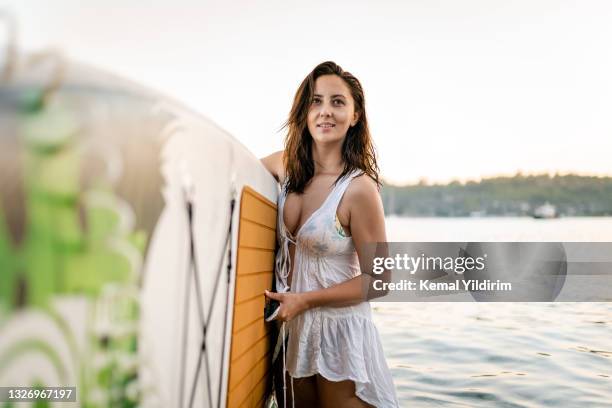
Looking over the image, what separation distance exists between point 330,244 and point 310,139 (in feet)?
1.94

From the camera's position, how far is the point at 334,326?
2.78 m

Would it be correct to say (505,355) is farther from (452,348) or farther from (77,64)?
(77,64)

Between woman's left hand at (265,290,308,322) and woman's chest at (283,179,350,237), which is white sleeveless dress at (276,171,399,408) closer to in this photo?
woman's chest at (283,179,350,237)

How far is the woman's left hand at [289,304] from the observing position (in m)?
2.69

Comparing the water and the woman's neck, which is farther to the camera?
the water

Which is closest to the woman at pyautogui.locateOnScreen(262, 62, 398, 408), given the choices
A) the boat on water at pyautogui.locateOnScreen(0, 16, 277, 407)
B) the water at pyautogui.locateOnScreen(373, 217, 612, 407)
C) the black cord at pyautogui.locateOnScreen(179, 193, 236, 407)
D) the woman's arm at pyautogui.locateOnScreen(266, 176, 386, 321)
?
the woman's arm at pyautogui.locateOnScreen(266, 176, 386, 321)

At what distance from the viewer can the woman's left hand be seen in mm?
2691

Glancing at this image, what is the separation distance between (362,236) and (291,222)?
1.51 ft

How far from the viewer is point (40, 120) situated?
4.32 ft

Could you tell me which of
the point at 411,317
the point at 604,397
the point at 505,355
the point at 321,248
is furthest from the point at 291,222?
the point at 411,317

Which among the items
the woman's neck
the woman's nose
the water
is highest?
the woman's nose

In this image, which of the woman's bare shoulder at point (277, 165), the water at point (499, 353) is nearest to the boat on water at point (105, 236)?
the woman's bare shoulder at point (277, 165)

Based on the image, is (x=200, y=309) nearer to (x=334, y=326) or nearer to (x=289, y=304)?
(x=289, y=304)

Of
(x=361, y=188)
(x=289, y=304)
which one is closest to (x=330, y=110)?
(x=361, y=188)
